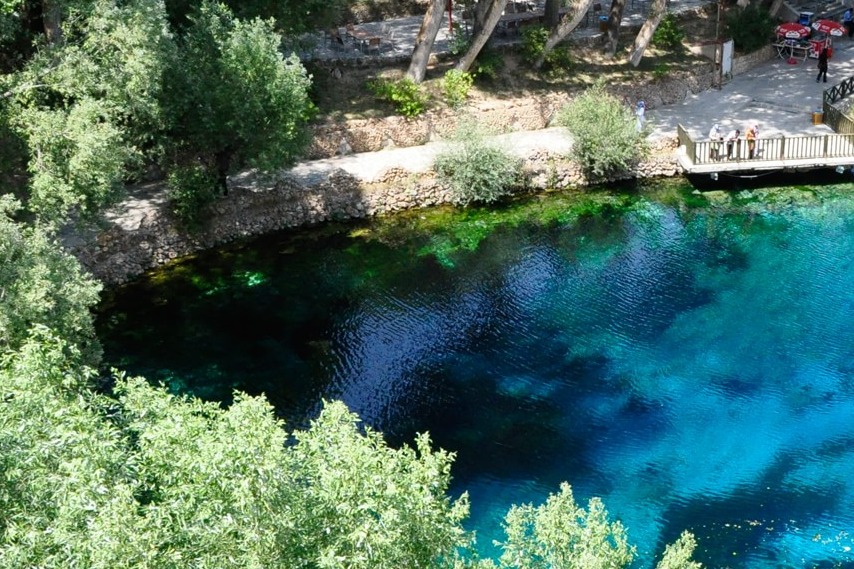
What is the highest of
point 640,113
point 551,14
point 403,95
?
point 551,14

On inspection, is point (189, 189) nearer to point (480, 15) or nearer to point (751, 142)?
point (480, 15)

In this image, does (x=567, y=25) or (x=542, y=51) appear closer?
(x=567, y=25)

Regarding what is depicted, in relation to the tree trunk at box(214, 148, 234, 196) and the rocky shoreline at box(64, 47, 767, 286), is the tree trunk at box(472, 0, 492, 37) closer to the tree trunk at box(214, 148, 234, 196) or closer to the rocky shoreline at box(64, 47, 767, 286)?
the rocky shoreline at box(64, 47, 767, 286)

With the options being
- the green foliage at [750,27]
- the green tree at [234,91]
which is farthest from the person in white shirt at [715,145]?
the green tree at [234,91]

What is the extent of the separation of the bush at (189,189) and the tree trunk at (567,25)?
14.4 m

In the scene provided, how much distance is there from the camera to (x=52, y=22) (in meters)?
32.7

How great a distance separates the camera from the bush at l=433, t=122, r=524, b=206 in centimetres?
3975

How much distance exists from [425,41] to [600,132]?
720cm

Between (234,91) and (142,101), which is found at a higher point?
(142,101)

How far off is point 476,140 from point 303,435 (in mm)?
23706

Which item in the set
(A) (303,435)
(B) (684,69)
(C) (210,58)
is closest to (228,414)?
(A) (303,435)

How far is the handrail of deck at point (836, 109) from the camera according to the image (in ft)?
135

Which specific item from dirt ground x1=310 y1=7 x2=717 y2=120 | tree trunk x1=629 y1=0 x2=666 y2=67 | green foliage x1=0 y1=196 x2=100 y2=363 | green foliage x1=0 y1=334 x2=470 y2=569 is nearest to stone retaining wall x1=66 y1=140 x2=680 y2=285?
dirt ground x1=310 y1=7 x2=717 y2=120

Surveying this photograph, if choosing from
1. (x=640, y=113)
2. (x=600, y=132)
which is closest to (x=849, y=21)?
(x=640, y=113)
